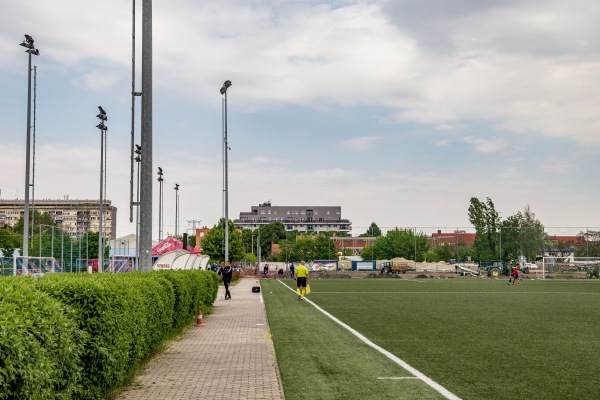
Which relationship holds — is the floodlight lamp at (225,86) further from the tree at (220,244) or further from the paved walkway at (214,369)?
the tree at (220,244)

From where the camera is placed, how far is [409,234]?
139 meters


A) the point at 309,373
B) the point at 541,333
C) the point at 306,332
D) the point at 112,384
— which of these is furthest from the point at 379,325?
the point at 112,384

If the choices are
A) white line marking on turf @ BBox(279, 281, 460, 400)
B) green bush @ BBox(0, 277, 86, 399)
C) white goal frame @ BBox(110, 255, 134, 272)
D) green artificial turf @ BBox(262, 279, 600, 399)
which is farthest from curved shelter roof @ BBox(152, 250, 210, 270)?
green bush @ BBox(0, 277, 86, 399)

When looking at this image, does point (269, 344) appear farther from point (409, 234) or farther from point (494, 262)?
point (409, 234)

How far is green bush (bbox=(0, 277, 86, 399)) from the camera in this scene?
495cm

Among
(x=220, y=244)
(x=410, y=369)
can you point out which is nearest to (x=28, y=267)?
(x=410, y=369)

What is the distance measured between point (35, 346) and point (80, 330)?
85.4 inches

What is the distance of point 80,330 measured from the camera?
749 centimetres

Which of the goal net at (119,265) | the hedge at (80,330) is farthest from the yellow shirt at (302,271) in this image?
the hedge at (80,330)

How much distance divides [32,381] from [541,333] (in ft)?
51.2

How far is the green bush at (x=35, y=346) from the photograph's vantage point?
16.2ft

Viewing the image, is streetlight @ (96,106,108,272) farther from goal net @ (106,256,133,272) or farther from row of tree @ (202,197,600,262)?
row of tree @ (202,197,600,262)

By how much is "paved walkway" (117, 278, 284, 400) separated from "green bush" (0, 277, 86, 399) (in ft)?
10.2

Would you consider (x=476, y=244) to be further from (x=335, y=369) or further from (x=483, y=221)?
(x=335, y=369)
